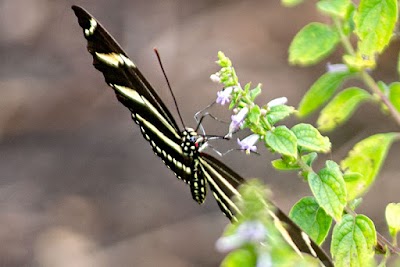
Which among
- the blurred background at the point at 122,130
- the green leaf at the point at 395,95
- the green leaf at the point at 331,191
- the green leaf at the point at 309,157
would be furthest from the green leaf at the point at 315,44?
the blurred background at the point at 122,130

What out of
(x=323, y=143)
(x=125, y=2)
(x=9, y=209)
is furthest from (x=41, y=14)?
(x=323, y=143)

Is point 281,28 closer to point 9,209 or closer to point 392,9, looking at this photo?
point 9,209

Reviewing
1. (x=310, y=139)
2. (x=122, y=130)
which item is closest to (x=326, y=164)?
(x=310, y=139)

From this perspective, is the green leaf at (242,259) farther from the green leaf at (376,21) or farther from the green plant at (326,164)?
the green leaf at (376,21)

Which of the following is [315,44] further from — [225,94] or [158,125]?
[225,94]

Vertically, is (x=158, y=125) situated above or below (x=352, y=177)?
above

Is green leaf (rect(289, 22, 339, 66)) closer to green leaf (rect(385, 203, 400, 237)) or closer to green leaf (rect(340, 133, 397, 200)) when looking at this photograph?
green leaf (rect(340, 133, 397, 200))
